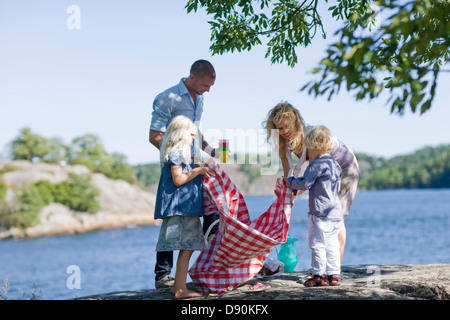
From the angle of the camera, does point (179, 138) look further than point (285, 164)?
No

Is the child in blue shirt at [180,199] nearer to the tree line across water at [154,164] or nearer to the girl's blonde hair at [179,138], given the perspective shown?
the girl's blonde hair at [179,138]

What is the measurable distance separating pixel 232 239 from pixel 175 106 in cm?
158

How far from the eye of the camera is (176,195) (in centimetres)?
473

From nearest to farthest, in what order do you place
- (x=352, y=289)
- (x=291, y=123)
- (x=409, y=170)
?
(x=352, y=289), (x=291, y=123), (x=409, y=170)

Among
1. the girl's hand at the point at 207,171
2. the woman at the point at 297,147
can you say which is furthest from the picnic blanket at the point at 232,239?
the woman at the point at 297,147

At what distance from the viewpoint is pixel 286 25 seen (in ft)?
23.2

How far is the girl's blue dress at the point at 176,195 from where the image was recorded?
4.70 metres

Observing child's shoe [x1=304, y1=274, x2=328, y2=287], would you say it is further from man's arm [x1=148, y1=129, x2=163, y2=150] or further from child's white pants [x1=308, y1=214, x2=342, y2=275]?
man's arm [x1=148, y1=129, x2=163, y2=150]

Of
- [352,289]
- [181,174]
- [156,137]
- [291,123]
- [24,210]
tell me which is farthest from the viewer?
[24,210]

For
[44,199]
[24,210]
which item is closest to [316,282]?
[24,210]

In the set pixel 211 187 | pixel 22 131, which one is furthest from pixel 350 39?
pixel 22 131

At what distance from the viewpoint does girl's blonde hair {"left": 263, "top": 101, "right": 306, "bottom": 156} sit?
511 centimetres

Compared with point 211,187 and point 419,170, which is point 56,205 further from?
point 419,170

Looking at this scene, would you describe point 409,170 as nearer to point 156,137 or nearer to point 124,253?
point 124,253
